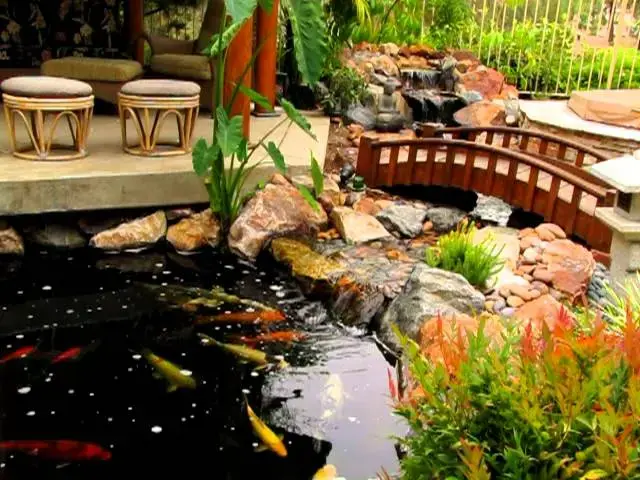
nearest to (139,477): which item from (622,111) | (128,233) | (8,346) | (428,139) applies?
(8,346)

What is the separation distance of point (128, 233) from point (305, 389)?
7.20 ft

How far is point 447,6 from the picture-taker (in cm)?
977

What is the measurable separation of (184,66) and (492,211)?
10.1 ft

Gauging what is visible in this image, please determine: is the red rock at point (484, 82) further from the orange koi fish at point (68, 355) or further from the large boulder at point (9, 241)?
the orange koi fish at point (68, 355)

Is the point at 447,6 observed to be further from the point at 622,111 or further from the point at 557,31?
the point at 622,111

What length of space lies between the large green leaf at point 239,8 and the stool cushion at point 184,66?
272cm

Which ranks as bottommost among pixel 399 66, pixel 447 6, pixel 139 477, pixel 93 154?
pixel 139 477

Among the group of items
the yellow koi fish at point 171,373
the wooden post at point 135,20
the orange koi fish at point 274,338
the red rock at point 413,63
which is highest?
the wooden post at point 135,20

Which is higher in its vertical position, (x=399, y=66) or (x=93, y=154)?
(x=399, y=66)

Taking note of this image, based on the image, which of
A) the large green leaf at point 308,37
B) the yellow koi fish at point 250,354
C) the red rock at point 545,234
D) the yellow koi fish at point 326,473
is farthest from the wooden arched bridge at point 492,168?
the yellow koi fish at point 326,473

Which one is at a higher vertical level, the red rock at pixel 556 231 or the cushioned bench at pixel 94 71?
the cushioned bench at pixel 94 71

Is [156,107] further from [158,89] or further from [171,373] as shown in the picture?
[171,373]

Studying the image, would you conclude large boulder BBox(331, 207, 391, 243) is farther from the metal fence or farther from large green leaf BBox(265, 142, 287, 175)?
the metal fence

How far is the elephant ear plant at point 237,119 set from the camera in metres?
4.34
